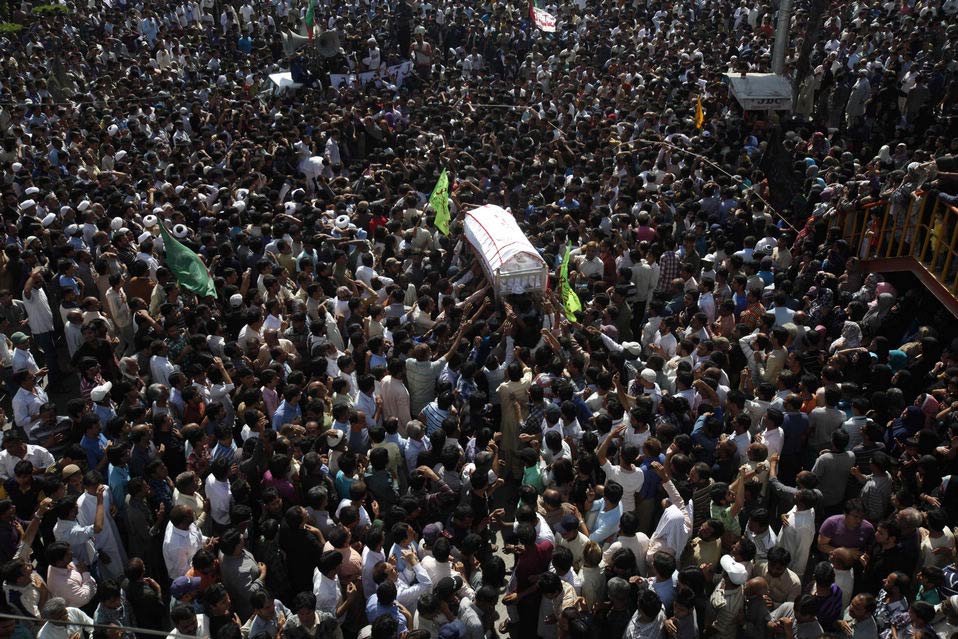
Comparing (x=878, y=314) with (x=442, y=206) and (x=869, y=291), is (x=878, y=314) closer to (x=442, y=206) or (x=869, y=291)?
(x=869, y=291)

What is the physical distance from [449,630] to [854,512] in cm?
286

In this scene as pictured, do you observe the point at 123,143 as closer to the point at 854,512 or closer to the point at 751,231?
the point at 751,231

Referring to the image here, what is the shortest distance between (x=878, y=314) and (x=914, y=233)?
1367 mm

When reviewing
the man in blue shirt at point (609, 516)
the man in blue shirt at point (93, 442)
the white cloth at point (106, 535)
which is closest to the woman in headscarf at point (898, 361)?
the man in blue shirt at point (609, 516)

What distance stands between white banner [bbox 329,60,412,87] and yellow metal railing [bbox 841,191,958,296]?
10.9m

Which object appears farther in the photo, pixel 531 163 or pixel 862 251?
pixel 531 163

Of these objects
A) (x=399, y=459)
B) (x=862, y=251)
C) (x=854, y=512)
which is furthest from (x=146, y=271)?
(x=862, y=251)

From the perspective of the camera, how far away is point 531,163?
1345 centimetres

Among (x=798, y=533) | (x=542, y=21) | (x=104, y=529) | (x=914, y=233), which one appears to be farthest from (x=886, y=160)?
(x=104, y=529)

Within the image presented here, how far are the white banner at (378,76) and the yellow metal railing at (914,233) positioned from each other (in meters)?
10.9

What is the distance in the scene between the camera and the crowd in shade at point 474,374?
5.42 metres

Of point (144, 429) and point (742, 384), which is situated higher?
point (144, 429)

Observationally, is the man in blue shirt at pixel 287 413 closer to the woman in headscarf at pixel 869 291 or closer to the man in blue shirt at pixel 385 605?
the man in blue shirt at pixel 385 605

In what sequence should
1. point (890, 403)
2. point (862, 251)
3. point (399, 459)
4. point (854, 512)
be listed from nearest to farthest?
point (854, 512) < point (399, 459) < point (890, 403) < point (862, 251)
